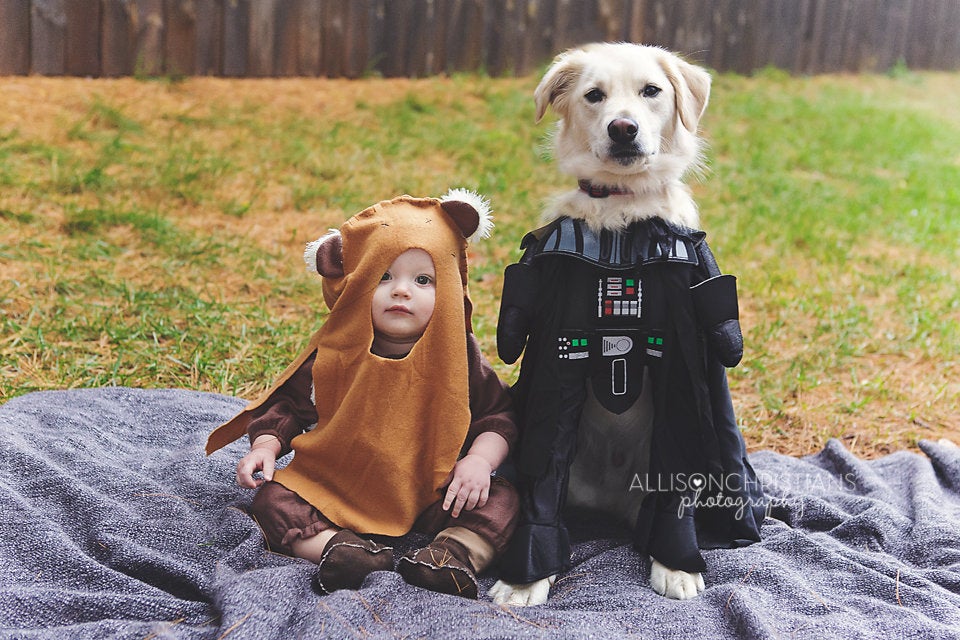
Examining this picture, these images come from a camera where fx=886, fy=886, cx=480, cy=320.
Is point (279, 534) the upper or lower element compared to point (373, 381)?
lower

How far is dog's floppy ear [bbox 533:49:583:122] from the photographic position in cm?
245

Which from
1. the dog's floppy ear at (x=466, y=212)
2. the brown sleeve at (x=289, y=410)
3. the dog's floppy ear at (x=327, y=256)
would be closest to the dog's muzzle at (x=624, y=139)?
the dog's floppy ear at (x=466, y=212)

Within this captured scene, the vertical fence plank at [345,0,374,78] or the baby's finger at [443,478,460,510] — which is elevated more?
the vertical fence plank at [345,0,374,78]

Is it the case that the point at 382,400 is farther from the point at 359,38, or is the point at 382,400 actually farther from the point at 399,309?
the point at 359,38

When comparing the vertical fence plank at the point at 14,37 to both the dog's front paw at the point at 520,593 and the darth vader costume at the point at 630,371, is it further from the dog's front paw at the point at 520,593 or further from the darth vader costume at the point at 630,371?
the dog's front paw at the point at 520,593

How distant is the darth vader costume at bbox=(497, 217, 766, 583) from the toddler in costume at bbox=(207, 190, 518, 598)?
0.40ft

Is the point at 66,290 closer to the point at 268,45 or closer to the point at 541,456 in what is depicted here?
the point at 541,456

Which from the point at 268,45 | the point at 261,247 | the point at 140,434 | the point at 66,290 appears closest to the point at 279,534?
the point at 140,434

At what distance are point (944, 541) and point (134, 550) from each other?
2233 mm

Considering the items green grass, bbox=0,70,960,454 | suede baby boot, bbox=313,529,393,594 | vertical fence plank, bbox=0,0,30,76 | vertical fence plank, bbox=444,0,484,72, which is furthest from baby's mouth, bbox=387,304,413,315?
vertical fence plank, bbox=444,0,484,72

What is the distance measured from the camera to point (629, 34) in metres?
8.44

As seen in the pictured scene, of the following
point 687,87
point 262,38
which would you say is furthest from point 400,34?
point 687,87

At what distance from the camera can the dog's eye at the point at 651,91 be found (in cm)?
233

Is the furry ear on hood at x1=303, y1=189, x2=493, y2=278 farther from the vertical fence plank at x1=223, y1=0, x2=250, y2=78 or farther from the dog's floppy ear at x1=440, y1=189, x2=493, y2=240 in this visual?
the vertical fence plank at x1=223, y1=0, x2=250, y2=78
